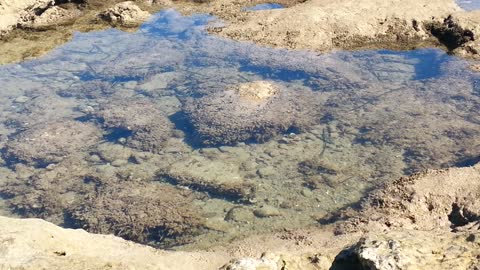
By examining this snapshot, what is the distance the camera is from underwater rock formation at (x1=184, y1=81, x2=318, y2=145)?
812 cm

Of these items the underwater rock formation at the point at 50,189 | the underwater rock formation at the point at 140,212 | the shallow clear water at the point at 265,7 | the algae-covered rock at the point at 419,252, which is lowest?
the underwater rock formation at the point at 50,189

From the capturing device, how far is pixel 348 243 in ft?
17.4

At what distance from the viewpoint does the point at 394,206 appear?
20.0ft

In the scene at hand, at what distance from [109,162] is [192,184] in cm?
165

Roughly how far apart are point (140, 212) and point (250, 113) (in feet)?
9.88

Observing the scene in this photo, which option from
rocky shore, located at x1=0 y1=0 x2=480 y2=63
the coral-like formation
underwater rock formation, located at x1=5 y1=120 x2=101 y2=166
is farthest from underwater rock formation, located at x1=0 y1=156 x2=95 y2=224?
rocky shore, located at x1=0 y1=0 x2=480 y2=63

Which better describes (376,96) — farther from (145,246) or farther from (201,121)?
(145,246)

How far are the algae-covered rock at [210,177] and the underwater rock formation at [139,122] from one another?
766mm

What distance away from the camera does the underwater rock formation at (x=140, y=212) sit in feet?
20.2

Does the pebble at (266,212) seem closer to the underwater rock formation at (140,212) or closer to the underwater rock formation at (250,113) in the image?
the underwater rock formation at (140,212)

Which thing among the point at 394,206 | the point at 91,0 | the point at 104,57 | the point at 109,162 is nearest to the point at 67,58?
the point at 104,57

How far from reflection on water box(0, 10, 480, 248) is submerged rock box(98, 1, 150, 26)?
1891 mm

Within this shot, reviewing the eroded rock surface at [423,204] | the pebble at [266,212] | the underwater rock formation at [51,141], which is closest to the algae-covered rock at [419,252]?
the eroded rock surface at [423,204]

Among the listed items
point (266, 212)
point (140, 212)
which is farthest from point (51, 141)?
point (266, 212)
